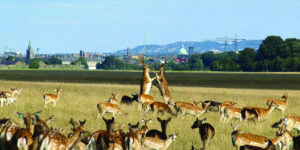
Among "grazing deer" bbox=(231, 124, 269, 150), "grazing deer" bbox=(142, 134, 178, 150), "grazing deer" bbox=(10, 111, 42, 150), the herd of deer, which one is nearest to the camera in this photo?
the herd of deer

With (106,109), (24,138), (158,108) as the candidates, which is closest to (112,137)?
(24,138)

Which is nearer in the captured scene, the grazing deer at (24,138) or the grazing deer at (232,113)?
the grazing deer at (24,138)

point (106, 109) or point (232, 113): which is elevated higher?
point (106, 109)

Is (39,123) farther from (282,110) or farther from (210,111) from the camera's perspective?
(282,110)

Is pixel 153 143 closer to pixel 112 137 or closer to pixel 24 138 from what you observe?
pixel 112 137

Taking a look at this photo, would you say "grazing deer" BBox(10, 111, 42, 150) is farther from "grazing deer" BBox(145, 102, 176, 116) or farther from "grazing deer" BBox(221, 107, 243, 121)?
"grazing deer" BBox(145, 102, 176, 116)

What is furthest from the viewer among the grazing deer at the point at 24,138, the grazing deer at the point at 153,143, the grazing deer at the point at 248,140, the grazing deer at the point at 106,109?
the grazing deer at the point at 106,109

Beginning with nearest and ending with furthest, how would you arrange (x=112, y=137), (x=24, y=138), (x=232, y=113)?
(x=24, y=138)
(x=112, y=137)
(x=232, y=113)

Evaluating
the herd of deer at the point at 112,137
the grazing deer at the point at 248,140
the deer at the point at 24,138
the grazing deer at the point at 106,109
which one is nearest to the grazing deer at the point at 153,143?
the herd of deer at the point at 112,137

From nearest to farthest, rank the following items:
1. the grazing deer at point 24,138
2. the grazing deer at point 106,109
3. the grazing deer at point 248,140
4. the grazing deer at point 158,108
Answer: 1. the grazing deer at point 24,138
2. the grazing deer at point 248,140
3. the grazing deer at point 106,109
4. the grazing deer at point 158,108

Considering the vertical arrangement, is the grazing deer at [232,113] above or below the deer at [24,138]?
below

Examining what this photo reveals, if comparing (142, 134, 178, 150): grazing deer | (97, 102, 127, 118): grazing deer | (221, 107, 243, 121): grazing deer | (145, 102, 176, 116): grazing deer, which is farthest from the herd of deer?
(97, 102, 127, 118): grazing deer

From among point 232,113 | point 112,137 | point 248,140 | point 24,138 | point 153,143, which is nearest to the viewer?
point 24,138

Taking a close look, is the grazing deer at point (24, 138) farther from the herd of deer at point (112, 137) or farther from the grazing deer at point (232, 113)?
the grazing deer at point (232, 113)
